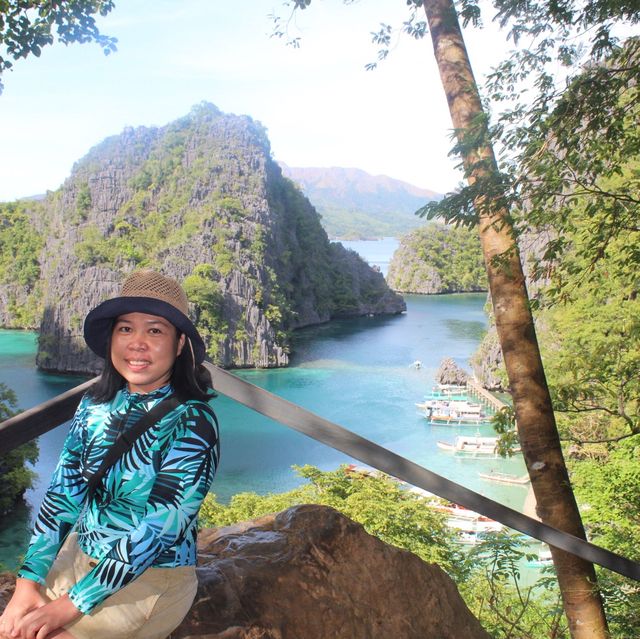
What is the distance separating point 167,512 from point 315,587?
62 centimetres

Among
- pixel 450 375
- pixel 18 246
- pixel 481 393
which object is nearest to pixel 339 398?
pixel 450 375

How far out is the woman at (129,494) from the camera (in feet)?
3.37

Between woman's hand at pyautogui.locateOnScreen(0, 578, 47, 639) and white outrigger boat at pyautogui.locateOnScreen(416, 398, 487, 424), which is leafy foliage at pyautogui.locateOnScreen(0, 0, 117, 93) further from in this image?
white outrigger boat at pyautogui.locateOnScreen(416, 398, 487, 424)

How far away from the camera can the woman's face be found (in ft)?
3.92

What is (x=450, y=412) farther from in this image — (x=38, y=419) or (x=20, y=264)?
(x=20, y=264)

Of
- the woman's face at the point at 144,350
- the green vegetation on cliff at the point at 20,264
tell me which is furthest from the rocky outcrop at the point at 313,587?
the green vegetation on cliff at the point at 20,264

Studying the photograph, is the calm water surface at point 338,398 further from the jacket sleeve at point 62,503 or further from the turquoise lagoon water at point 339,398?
the jacket sleeve at point 62,503

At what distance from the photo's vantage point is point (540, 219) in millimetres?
2383

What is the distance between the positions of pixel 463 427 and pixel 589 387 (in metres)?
26.2

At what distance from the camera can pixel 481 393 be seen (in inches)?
1320

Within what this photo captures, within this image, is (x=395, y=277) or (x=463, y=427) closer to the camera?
(x=463, y=427)

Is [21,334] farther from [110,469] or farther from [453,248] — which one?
[110,469]

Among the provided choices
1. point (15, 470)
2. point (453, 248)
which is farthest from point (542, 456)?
point (453, 248)

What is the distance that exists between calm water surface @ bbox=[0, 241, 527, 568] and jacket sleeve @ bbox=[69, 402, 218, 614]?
1455cm
